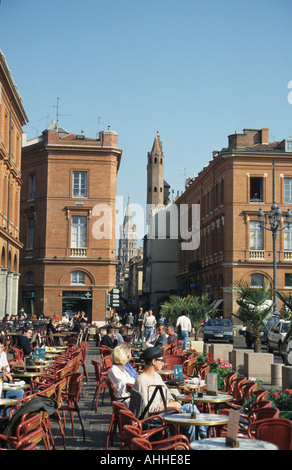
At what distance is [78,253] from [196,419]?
140 feet

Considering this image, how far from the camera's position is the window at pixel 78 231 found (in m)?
50.1

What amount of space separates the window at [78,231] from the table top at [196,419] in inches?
1675

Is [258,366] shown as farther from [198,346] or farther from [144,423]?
[144,423]

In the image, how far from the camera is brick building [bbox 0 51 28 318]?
1387 inches

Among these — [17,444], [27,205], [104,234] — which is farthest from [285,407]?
[27,205]

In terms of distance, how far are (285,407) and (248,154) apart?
44.4 m

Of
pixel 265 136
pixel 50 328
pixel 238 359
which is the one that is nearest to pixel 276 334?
pixel 238 359

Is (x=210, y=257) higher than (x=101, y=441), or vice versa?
(x=210, y=257)

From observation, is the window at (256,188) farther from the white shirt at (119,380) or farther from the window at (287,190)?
the white shirt at (119,380)

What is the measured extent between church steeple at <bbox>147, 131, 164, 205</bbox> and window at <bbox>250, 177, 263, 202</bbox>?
6378 centimetres

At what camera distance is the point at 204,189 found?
207ft

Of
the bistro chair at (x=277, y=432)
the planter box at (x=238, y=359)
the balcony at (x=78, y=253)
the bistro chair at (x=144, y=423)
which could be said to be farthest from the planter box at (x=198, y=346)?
the balcony at (x=78, y=253)
